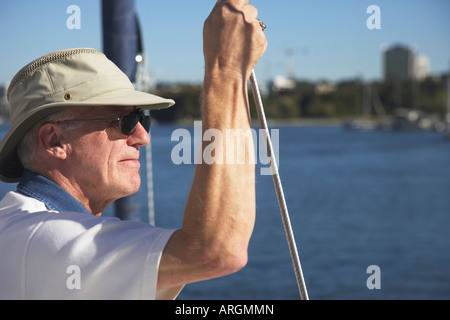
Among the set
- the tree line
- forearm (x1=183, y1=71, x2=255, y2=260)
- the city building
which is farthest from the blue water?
the city building

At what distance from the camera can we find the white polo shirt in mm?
1145

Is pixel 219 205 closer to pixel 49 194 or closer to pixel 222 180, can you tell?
pixel 222 180

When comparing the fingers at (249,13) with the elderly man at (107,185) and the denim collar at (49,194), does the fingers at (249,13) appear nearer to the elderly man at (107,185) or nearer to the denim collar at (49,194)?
the elderly man at (107,185)

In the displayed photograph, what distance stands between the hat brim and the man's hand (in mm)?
276

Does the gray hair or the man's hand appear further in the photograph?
the gray hair

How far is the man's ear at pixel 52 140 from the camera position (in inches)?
55.5

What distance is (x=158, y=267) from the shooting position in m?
1.14

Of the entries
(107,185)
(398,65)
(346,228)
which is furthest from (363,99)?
(107,185)

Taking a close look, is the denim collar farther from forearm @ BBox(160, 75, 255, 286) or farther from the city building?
the city building

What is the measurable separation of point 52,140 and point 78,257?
36 cm

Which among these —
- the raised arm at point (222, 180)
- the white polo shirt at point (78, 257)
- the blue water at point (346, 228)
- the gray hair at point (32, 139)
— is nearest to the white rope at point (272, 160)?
the blue water at point (346, 228)
